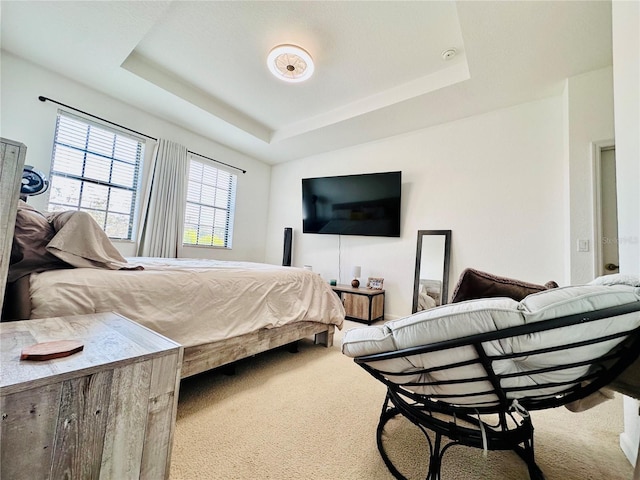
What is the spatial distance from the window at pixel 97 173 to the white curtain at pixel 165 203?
0.19m

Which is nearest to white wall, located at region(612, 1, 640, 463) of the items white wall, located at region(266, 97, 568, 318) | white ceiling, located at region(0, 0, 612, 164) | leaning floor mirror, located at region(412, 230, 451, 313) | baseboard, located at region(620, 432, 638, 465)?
baseboard, located at region(620, 432, 638, 465)

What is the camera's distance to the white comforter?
1099mm

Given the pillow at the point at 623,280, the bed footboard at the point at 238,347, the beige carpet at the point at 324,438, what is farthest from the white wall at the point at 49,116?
the pillow at the point at 623,280

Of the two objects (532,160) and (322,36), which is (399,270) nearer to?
(532,160)

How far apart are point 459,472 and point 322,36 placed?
3142 mm

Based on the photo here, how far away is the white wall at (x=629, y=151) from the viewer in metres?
1.13

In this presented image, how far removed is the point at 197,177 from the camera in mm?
4223

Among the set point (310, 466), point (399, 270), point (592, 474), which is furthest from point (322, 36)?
point (592, 474)

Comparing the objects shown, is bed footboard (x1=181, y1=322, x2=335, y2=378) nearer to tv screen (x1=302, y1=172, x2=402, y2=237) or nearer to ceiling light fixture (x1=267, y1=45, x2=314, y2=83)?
tv screen (x1=302, y1=172, x2=402, y2=237)

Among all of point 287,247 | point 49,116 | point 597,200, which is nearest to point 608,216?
point 597,200

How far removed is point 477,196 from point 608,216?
111cm

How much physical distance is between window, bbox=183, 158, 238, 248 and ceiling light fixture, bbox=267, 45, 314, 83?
228 cm

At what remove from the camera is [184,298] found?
1424mm

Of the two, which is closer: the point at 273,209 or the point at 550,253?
the point at 550,253
